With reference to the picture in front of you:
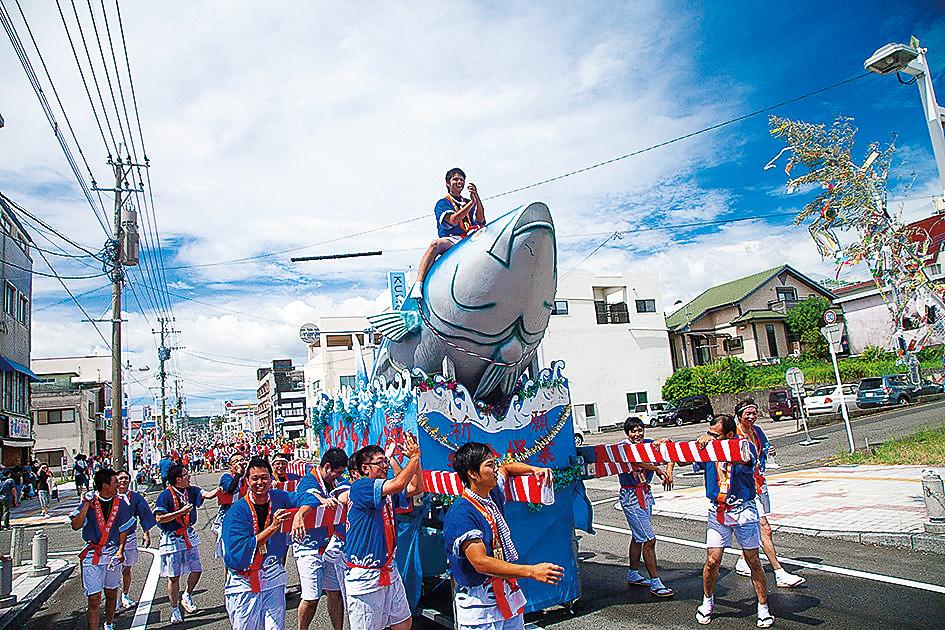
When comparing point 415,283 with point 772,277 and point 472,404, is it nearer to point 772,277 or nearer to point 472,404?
point 472,404

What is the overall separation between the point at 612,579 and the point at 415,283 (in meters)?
4.09

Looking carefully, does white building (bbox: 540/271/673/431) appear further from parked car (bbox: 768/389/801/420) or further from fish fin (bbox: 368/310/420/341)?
→ fish fin (bbox: 368/310/420/341)

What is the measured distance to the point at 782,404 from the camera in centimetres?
2894

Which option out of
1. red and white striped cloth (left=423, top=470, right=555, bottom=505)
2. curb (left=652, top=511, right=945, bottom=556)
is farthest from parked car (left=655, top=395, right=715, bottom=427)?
red and white striped cloth (left=423, top=470, right=555, bottom=505)

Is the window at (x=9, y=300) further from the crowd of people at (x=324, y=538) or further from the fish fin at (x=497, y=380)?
the fish fin at (x=497, y=380)

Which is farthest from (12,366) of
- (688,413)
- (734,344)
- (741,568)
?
(734,344)

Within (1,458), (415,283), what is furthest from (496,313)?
(1,458)

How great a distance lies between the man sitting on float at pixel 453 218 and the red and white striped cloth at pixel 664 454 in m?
2.45

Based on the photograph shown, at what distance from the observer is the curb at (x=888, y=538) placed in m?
7.52

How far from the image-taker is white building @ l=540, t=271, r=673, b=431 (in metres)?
35.2

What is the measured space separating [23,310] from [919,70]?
32206 millimetres

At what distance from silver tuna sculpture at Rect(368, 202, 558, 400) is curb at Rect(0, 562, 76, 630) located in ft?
17.9

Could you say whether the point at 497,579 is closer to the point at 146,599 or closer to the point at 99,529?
the point at 99,529

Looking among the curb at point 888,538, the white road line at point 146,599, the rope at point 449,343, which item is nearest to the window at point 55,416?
the white road line at point 146,599
